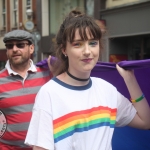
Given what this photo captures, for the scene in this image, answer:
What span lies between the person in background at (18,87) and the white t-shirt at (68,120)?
3.59 ft

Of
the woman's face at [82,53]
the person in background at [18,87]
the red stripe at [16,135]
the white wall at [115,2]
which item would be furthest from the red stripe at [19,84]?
the white wall at [115,2]

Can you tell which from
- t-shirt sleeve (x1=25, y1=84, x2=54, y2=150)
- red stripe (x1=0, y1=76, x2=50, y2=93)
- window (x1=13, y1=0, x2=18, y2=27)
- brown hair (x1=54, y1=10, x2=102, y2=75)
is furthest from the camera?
window (x1=13, y1=0, x2=18, y2=27)

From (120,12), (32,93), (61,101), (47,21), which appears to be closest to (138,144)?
(32,93)

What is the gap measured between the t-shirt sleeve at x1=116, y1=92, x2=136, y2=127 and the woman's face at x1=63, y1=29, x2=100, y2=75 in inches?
13.2

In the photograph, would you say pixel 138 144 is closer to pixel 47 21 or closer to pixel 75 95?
pixel 75 95

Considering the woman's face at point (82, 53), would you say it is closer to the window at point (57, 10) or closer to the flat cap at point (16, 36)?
the flat cap at point (16, 36)


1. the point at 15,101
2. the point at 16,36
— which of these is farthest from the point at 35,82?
the point at 16,36

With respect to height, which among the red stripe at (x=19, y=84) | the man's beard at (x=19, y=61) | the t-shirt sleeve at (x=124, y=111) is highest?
the man's beard at (x=19, y=61)

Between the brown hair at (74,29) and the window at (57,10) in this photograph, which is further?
the window at (57,10)

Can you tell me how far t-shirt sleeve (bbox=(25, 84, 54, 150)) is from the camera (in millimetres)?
1750

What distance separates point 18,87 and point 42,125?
1.29 meters

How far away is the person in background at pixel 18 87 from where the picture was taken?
2906mm

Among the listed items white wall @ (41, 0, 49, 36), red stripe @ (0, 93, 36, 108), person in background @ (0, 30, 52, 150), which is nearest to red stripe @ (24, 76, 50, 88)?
person in background @ (0, 30, 52, 150)

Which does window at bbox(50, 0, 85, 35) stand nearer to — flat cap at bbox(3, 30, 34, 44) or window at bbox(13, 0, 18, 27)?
window at bbox(13, 0, 18, 27)
